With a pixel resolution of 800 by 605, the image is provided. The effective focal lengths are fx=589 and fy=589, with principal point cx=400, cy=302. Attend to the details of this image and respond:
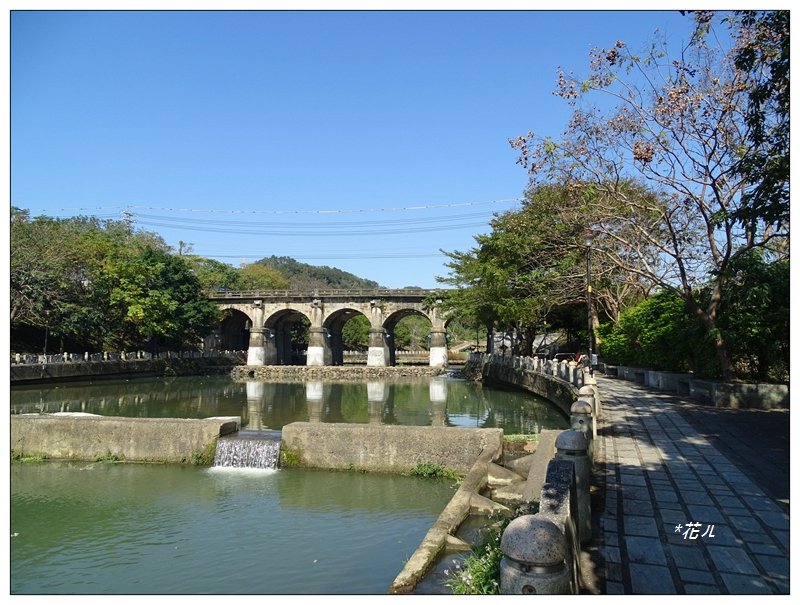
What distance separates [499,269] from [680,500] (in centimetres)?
2296

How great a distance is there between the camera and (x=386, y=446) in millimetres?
10383

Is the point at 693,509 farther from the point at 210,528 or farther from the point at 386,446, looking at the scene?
the point at 210,528

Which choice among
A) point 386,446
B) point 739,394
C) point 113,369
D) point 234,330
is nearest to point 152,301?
point 113,369

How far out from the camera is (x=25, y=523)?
8.17m

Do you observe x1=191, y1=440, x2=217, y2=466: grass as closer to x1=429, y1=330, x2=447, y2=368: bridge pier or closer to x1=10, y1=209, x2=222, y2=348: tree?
x1=10, y1=209, x2=222, y2=348: tree

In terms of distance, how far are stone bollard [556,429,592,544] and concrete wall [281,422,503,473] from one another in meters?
5.04

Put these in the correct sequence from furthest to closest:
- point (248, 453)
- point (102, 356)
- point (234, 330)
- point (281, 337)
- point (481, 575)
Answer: point (234, 330) → point (281, 337) → point (102, 356) → point (248, 453) → point (481, 575)

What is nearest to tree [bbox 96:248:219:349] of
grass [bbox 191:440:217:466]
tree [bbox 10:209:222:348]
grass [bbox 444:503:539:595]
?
tree [bbox 10:209:222:348]

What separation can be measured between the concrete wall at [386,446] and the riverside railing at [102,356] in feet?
88.1

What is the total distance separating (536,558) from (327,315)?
52597 mm

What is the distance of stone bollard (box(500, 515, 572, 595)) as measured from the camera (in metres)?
2.93

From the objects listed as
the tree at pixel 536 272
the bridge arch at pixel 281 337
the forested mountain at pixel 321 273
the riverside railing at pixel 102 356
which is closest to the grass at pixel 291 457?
the tree at pixel 536 272

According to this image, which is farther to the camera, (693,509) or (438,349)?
(438,349)
